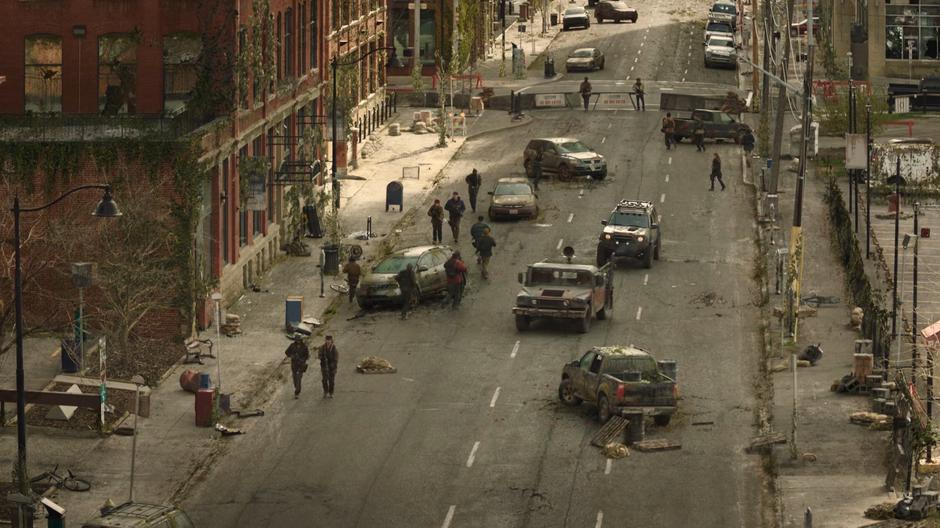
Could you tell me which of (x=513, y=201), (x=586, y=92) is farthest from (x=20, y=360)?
(x=586, y=92)

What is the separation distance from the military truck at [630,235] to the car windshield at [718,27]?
55227 millimetres

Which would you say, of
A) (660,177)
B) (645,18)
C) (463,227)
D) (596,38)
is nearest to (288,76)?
(463,227)

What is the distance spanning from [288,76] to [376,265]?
39.0ft

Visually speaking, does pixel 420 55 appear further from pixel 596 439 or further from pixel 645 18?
pixel 596 439

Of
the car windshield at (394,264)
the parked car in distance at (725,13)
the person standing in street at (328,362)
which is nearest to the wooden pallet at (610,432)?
the person standing in street at (328,362)

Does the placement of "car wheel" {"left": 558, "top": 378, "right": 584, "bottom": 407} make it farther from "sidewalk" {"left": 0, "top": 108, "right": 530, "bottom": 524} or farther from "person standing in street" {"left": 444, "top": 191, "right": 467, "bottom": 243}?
"person standing in street" {"left": 444, "top": 191, "right": 467, "bottom": 243}

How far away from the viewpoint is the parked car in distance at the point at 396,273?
185 ft

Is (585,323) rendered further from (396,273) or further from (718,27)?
(718,27)

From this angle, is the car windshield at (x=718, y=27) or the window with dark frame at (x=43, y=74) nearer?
the window with dark frame at (x=43, y=74)

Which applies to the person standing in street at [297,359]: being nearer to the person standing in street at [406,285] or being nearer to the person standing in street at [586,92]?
the person standing in street at [406,285]

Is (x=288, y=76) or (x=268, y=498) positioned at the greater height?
(x=288, y=76)

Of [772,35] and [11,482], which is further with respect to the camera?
[772,35]

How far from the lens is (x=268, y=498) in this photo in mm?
39812

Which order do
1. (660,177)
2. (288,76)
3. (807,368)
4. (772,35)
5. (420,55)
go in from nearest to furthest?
(807,368), (288,76), (660,177), (772,35), (420,55)
